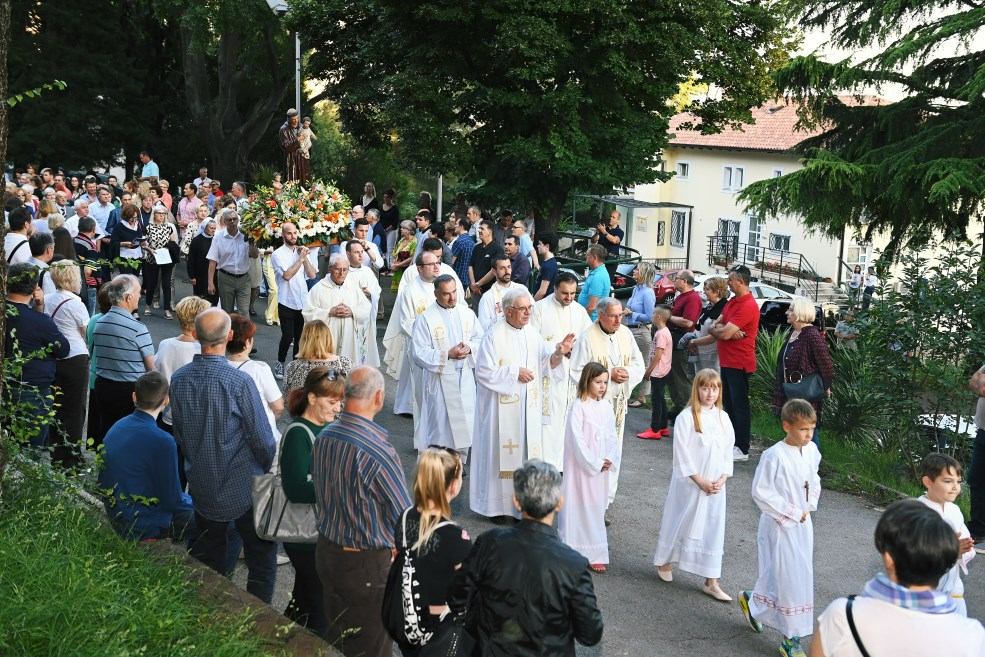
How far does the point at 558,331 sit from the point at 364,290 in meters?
2.68

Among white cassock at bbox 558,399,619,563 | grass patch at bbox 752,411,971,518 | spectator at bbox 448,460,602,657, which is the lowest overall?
grass patch at bbox 752,411,971,518

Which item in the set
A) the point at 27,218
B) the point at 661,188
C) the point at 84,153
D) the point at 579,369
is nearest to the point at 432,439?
the point at 579,369

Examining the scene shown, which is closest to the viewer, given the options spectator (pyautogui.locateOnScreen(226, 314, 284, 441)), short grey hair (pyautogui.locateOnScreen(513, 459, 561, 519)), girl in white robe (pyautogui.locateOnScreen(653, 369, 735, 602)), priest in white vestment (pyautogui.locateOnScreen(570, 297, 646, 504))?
short grey hair (pyautogui.locateOnScreen(513, 459, 561, 519))

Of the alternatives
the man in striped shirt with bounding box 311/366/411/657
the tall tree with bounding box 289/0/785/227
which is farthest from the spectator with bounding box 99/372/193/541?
the tall tree with bounding box 289/0/785/227

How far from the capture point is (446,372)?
10.6 meters

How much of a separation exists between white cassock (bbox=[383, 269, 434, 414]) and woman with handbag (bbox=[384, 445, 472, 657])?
5.97 m

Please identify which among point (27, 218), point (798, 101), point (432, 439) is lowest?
point (432, 439)

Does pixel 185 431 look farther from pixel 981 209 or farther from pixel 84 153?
pixel 84 153

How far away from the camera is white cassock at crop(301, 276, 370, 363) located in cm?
1202

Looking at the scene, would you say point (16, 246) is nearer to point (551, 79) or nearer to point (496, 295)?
point (496, 295)

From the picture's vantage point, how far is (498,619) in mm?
4535

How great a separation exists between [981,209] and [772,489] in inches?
496

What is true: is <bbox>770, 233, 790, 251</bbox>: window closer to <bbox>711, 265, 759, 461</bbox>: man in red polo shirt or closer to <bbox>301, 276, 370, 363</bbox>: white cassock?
<bbox>711, 265, 759, 461</bbox>: man in red polo shirt

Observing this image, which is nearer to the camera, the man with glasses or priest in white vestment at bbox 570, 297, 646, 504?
priest in white vestment at bbox 570, 297, 646, 504
